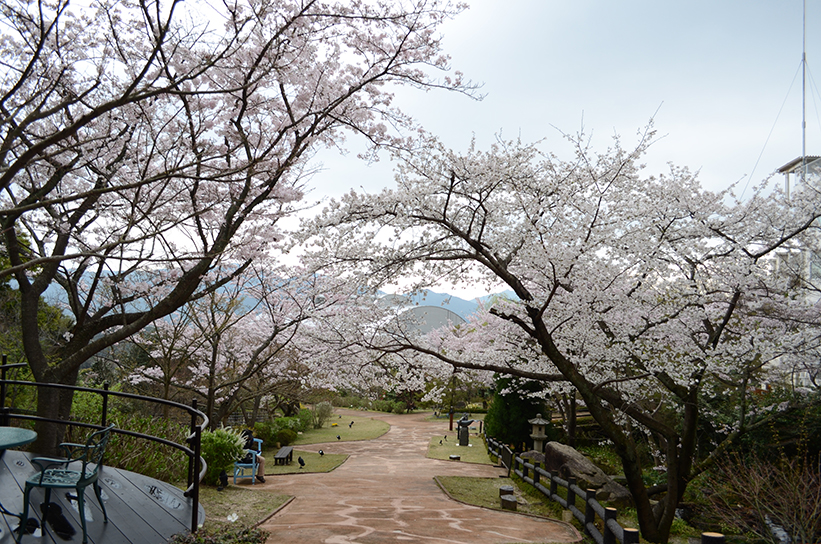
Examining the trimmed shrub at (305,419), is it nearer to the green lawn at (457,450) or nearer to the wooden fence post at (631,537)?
the green lawn at (457,450)

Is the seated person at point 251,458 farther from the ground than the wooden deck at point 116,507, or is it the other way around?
the wooden deck at point 116,507

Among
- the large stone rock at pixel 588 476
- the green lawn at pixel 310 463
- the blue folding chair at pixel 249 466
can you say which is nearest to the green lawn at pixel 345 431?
the green lawn at pixel 310 463

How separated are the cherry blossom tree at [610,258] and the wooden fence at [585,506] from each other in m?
0.93

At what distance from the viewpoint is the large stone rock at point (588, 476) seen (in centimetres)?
984

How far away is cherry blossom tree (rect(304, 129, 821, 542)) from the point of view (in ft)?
24.3

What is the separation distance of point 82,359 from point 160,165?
3474 mm

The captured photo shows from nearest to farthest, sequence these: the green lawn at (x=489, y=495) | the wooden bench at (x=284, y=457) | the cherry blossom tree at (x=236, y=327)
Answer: the green lawn at (x=489, y=495) < the cherry blossom tree at (x=236, y=327) < the wooden bench at (x=284, y=457)

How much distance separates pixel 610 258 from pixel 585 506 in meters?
4.07

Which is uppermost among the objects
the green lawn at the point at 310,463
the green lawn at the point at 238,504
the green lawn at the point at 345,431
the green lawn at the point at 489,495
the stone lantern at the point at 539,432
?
the stone lantern at the point at 539,432

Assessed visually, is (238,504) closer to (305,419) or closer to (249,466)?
(249,466)

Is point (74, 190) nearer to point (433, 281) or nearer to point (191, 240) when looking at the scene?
point (191, 240)

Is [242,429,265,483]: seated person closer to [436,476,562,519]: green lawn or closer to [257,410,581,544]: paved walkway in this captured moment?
[257,410,581,544]: paved walkway

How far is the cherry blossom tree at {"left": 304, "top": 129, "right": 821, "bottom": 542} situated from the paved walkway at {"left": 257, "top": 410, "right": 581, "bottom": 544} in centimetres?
212

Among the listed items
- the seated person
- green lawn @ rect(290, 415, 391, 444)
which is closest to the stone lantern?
the seated person
